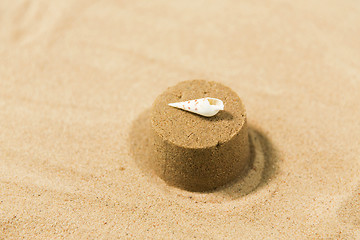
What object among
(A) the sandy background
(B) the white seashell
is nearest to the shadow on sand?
(A) the sandy background

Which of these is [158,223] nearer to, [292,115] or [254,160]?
[254,160]

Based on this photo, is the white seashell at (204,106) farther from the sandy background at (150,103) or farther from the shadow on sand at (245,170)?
the sandy background at (150,103)

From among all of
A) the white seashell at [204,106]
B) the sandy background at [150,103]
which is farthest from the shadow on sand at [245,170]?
the white seashell at [204,106]

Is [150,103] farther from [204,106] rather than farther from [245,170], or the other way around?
[245,170]

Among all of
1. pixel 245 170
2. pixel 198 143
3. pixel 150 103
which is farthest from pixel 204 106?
pixel 150 103

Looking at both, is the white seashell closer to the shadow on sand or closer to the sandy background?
the shadow on sand
